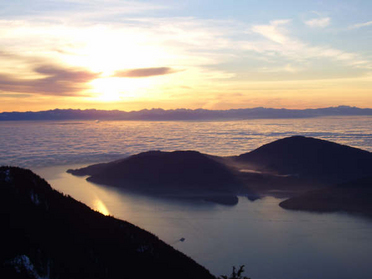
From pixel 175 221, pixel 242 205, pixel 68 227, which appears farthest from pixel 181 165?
pixel 68 227

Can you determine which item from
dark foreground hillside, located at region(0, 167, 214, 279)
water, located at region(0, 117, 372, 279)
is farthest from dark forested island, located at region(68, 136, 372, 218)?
dark foreground hillside, located at region(0, 167, 214, 279)

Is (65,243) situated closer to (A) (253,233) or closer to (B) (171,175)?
(A) (253,233)

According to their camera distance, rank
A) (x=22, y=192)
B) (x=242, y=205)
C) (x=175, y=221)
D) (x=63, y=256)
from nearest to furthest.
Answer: (x=63, y=256) → (x=22, y=192) → (x=175, y=221) → (x=242, y=205)

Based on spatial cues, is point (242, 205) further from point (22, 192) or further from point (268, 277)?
point (22, 192)

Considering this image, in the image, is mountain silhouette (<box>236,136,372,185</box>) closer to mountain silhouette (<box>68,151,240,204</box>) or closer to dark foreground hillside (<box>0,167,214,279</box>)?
mountain silhouette (<box>68,151,240,204</box>)

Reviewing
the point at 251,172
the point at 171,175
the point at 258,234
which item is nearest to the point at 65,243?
the point at 258,234

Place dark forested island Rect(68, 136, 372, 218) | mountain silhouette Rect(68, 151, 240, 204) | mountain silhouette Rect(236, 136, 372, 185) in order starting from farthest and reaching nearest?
mountain silhouette Rect(236, 136, 372, 185) < mountain silhouette Rect(68, 151, 240, 204) < dark forested island Rect(68, 136, 372, 218)
